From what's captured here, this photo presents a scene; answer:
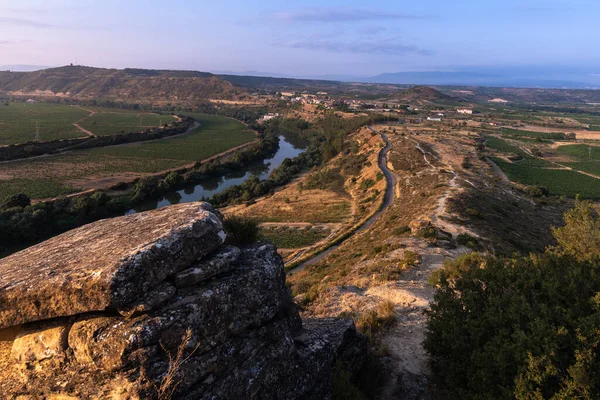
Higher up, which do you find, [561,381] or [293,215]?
[561,381]

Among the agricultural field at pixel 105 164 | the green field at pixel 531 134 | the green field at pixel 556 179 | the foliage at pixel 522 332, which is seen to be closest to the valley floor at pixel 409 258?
the foliage at pixel 522 332

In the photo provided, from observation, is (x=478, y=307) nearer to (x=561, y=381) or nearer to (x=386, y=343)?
(x=561, y=381)

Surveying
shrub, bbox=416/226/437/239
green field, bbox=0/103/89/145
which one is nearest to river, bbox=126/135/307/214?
shrub, bbox=416/226/437/239

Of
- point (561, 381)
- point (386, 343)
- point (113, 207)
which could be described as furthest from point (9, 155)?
point (561, 381)

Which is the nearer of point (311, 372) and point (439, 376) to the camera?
point (311, 372)

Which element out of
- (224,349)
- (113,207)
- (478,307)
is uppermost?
(224,349)

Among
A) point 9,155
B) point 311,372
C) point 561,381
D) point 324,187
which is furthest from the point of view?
point 9,155

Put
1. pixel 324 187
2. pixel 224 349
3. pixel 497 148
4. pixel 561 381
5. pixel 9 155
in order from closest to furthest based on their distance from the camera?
1. pixel 224 349
2. pixel 561 381
3. pixel 324 187
4. pixel 9 155
5. pixel 497 148

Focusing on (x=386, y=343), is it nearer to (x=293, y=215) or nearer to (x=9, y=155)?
(x=293, y=215)
